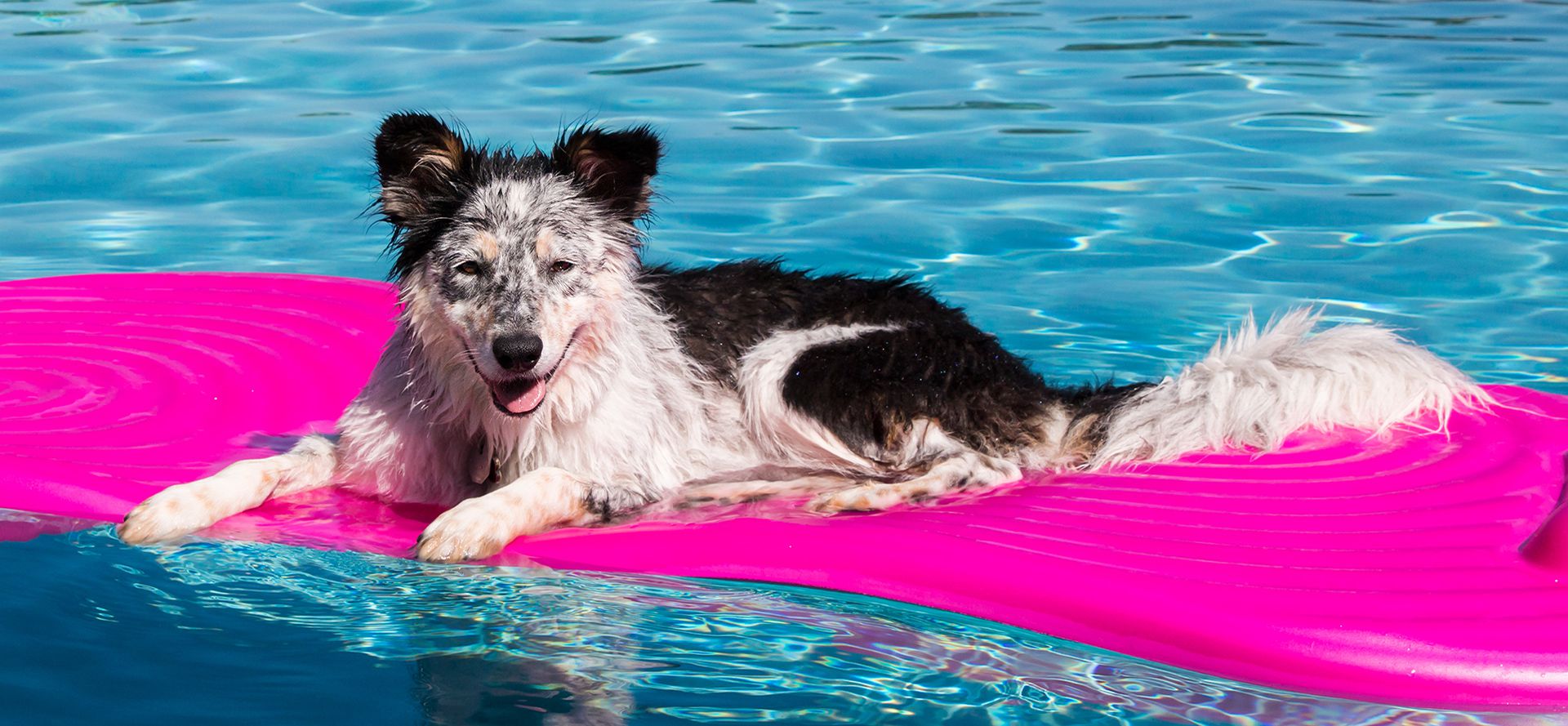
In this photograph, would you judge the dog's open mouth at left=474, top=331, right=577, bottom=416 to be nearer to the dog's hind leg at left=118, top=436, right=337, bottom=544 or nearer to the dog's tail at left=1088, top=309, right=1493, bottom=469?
the dog's hind leg at left=118, top=436, right=337, bottom=544

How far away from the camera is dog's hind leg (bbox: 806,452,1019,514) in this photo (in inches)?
182

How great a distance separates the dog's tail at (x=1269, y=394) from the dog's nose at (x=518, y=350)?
177cm

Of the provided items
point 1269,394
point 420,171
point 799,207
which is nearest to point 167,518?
point 420,171

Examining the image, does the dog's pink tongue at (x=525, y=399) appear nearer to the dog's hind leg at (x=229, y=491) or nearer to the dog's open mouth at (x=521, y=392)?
the dog's open mouth at (x=521, y=392)

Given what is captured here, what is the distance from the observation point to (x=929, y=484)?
4723 mm

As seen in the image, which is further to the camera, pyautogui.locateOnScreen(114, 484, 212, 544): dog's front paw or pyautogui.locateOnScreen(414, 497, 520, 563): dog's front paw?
pyautogui.locateOnScreen(114, 484, 212, 544): dog's front paw

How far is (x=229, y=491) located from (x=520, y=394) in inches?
33.1

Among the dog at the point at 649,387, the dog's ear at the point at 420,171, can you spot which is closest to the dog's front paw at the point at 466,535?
the dog at the point at 649,387

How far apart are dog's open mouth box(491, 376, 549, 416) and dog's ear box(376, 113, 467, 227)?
19.5 inches

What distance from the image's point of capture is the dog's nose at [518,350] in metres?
4.11

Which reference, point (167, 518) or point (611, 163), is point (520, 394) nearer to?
point (611, 163)

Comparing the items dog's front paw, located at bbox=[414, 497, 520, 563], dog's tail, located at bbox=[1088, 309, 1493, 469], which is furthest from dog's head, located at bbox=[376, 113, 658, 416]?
dog's tail, located at bbox=[1088, 309, 1493, 469]

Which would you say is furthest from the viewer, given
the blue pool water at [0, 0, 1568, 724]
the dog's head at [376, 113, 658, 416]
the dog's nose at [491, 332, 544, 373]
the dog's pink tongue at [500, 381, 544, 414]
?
the dog's pink tongue at [500, 381, 544, 414]

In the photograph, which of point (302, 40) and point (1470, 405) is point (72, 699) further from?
point (302, 40)
